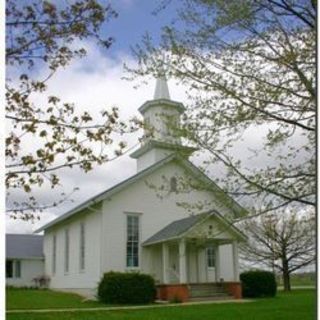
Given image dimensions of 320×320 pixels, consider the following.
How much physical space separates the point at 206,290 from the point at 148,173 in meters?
3.12

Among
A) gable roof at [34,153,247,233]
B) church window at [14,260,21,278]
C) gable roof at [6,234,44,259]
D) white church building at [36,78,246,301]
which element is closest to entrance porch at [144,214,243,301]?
white church building at [36,78,246,301]

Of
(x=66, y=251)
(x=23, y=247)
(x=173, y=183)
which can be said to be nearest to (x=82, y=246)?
(x=66, y=251)

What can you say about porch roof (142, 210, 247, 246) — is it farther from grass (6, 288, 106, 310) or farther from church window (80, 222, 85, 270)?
grass (6, 288, 106, 310)

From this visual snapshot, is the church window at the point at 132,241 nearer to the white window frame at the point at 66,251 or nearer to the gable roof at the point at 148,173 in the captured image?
the gable roof at the point at 148,173

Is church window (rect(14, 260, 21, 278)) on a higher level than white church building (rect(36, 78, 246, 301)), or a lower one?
lower

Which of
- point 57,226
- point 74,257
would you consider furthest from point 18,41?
point 57,226

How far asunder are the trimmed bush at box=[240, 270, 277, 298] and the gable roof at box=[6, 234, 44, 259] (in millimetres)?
9359

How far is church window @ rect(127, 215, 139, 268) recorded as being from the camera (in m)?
13.9

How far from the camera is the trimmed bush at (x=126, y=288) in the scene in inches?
459

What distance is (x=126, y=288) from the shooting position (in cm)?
1168

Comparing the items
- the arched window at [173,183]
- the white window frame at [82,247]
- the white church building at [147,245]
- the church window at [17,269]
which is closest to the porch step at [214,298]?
the white church building at [147,245]

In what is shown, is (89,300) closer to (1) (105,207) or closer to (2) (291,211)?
(1) (105,207)

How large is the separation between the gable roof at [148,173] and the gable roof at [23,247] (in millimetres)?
3693

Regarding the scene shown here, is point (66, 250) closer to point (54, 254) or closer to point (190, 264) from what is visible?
point (54, 254)
